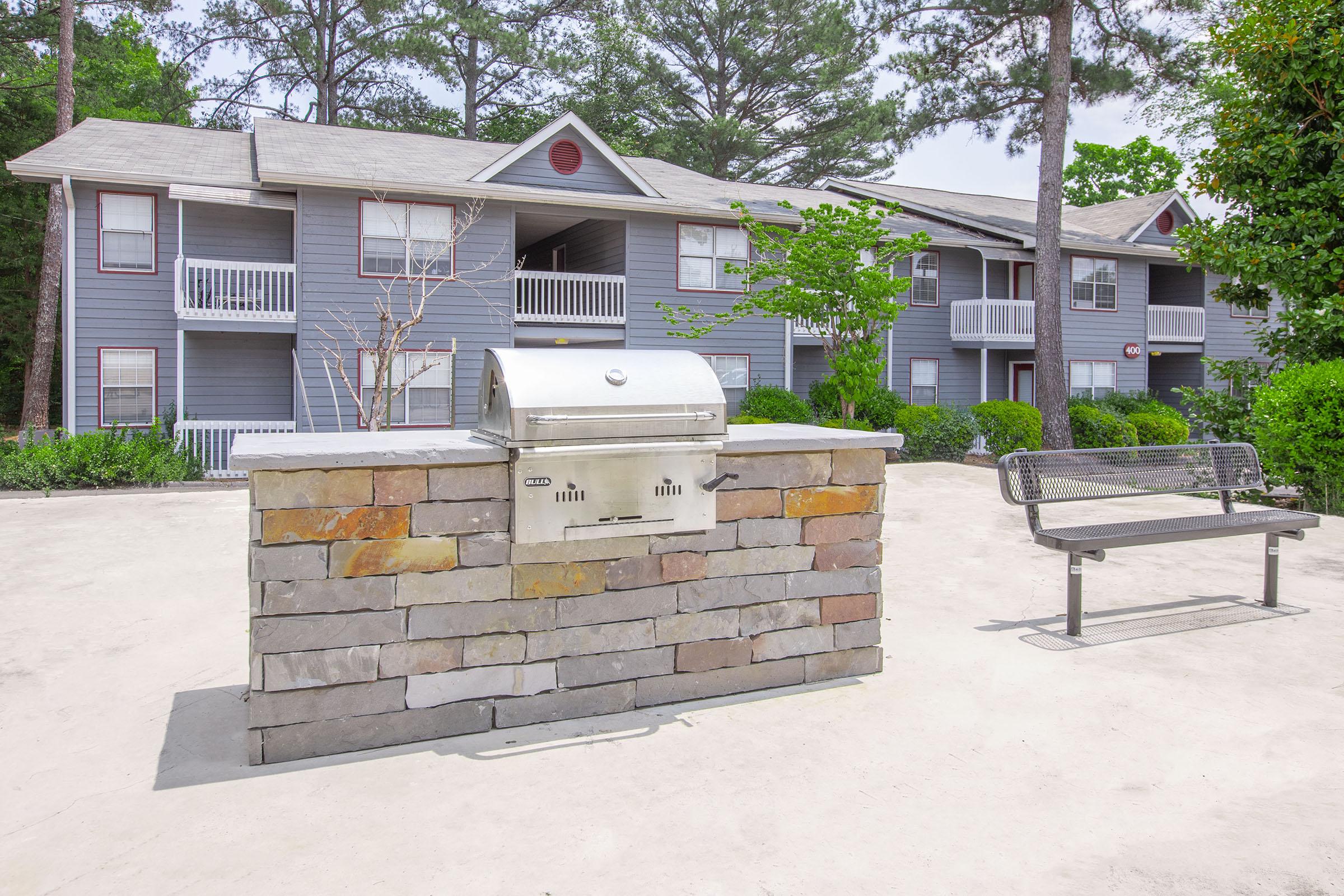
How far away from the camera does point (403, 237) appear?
16.8 metres

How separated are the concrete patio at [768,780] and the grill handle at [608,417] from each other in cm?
132

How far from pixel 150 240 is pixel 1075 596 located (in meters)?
16.1

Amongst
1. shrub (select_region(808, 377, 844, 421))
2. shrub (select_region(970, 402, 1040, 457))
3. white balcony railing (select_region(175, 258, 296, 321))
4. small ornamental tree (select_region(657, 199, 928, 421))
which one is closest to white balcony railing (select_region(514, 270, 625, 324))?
small ornamental tree (select_region(657, 199, 928, 421))

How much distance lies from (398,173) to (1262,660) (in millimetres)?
15507

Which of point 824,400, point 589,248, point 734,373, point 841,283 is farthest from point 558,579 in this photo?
point 589,248

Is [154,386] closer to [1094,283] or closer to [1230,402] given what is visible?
[1230,402]

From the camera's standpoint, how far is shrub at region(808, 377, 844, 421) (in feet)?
65.0

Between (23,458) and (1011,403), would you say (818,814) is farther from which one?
(1011,403)

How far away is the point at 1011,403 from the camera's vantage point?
790 inches

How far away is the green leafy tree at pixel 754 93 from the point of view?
3161 centimetres

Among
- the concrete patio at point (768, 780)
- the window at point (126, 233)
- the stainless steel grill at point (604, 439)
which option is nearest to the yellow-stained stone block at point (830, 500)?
the stainless steel grill at point (604, 439)

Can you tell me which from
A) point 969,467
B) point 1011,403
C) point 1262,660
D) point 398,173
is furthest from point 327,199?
point 1262,660

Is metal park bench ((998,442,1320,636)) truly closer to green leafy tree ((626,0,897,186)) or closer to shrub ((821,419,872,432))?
shrub ((821,419,872,432))

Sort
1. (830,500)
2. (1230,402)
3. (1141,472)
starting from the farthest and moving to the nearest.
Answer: (1230,402) < (1141,472) < (830,500)
